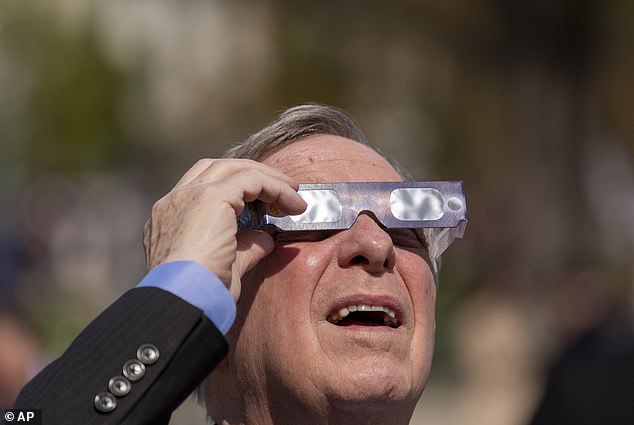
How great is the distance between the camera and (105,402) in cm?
253

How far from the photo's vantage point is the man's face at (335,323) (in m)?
2.88

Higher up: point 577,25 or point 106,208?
point 577,25

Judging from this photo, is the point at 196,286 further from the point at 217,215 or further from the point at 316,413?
the point at 316,413

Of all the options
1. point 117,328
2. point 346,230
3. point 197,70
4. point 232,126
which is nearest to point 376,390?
point 346,230

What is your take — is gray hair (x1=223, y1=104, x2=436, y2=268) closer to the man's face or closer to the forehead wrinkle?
the forehead wrinkle

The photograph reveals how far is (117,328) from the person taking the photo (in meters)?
2.62

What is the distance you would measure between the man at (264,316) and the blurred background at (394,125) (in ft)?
23.9

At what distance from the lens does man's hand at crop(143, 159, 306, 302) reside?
2738mm

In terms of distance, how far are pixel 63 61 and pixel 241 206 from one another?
21.5m

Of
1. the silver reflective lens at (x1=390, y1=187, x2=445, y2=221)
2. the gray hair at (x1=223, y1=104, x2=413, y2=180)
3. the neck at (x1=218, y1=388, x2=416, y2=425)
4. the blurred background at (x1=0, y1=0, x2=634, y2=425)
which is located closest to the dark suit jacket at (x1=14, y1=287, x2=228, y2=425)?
the neck at (x1=218, y1=388, x2=416, y2=425)

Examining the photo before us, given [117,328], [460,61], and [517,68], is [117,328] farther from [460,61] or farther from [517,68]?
[460,61]

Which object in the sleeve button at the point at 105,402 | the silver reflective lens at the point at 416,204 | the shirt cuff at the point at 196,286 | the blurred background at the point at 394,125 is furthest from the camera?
the blurred background at the point at 394,125

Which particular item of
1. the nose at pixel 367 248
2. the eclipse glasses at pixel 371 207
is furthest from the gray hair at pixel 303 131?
the nose at pixel 367 248

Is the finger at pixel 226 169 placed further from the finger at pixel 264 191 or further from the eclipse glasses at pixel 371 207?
the eclipse glasses at pixel 371 207
